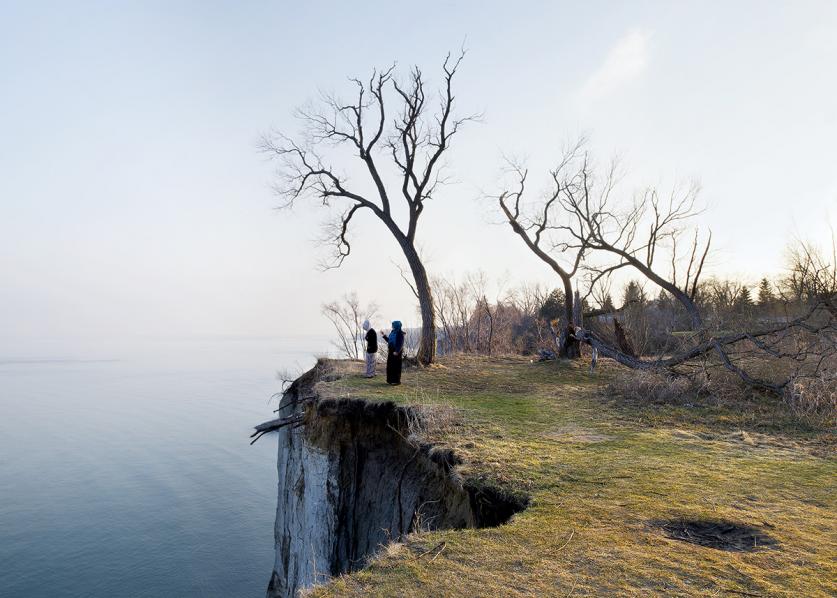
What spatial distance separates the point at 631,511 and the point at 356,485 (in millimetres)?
6551

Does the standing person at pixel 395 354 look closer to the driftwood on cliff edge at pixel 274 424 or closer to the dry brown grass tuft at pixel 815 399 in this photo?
the driftwood on cliff edge at pixel 274 424

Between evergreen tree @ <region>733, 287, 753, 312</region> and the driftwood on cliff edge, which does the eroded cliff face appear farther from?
evergreen tree @ <region>733, 287, 753, 312</region>

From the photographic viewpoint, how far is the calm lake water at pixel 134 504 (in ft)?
75.6

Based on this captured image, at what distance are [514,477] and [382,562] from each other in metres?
2.35

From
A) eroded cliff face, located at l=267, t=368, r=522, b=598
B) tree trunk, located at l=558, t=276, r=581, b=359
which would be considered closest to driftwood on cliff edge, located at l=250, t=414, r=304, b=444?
eroded cliff face, located at l=267, t=368, r=522, b=598

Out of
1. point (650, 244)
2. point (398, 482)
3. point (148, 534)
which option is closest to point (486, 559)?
point (398, 482)

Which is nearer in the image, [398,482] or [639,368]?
[398,482]

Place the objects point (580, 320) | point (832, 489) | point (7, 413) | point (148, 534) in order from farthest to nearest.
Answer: point (7, 413), point (148, 534), point (580, 320), point (832, 489)

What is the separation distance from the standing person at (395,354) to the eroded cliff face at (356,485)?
2.29m

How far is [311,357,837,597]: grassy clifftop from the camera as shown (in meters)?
3.31

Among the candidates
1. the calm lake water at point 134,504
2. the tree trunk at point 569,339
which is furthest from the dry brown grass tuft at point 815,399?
the calm lake water at point 134,504

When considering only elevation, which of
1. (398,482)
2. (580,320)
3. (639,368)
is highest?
(580,320)

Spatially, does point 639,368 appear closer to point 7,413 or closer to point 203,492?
point 203,492

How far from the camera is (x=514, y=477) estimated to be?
5.62m
